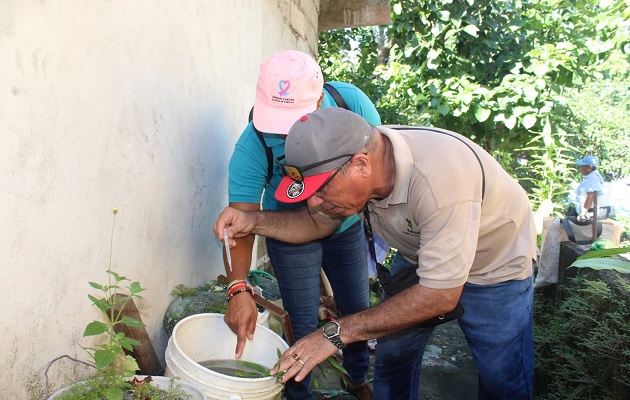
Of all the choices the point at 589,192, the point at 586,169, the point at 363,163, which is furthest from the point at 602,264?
the point at 586,169

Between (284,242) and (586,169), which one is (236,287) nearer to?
(284,242)

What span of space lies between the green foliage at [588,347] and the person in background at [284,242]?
116 cm

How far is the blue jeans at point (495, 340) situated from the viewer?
2.44m

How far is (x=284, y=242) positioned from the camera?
275cm

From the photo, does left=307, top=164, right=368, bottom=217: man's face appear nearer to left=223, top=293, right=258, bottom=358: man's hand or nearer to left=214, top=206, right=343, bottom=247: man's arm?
left=214, top=206, right=343, bottom=247: man's arm

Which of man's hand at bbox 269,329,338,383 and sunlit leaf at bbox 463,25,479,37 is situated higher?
sunlit leaf at bbox 463,25,479,37

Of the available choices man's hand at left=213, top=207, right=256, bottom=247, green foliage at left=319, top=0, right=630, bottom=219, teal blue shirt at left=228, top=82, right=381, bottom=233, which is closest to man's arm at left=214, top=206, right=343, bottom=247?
man's hand at left=213, top=207, right=256, bottom=247

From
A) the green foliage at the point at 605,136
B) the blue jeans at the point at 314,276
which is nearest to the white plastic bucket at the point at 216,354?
the blue jeans at the point at 314,276

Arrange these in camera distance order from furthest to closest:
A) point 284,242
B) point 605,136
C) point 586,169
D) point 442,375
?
point 605,136 → point 586,169 → point 442,375 → point 284,242

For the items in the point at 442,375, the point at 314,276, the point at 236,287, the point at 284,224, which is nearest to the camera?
the point at 236,287

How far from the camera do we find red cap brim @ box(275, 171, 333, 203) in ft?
6.33

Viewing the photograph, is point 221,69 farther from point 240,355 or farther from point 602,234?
point 602,234

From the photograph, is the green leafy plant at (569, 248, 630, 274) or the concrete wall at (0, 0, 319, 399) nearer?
the concrete wall at (0, 0, 319, 399)

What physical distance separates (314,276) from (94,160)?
49.5 inches
